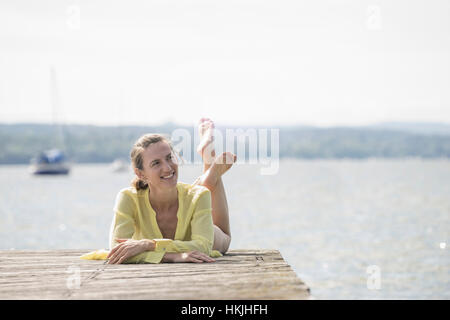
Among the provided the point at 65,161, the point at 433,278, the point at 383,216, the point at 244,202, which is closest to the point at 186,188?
the point at 433,278

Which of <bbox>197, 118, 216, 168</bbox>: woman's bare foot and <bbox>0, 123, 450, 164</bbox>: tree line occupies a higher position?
<bbox>197, 118, 216, 168</bbox>: woman's bare foot

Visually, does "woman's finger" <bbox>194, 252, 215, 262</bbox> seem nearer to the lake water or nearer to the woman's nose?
the woman's nose

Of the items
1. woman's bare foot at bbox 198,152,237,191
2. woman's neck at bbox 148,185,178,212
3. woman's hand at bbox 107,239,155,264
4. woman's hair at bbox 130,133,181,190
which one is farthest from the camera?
woman's bare foot at bbox 198,152,237,191

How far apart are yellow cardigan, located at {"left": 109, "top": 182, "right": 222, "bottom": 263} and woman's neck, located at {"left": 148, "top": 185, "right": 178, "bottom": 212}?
0.04m

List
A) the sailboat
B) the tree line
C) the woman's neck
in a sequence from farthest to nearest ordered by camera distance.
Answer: the sailboat < the tree line < the woman's neck

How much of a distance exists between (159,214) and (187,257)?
0.46m

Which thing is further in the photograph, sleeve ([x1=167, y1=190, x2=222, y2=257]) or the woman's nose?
sleeve ([x1=167, y1=190, x2=222, y2=257])

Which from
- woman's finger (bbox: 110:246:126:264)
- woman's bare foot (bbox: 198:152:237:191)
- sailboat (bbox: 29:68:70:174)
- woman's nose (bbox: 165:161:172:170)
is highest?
woman's nose (bbox: 165:161:172:170)

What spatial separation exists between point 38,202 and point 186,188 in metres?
43.9

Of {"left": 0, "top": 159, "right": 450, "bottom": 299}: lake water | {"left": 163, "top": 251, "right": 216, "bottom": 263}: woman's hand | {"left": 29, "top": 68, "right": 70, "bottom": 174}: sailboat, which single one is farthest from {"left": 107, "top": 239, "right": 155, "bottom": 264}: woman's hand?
{"left": 29, "top": 68, "right": 70, "bottom": 174}: sailboat

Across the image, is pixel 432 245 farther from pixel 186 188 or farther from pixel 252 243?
pixel 186 188

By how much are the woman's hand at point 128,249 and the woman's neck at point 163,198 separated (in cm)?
35

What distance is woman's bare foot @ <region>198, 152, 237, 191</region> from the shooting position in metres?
4.74

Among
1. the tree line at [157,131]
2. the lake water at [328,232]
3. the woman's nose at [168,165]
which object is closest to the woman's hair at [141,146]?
the woman's nose at [168,165]
